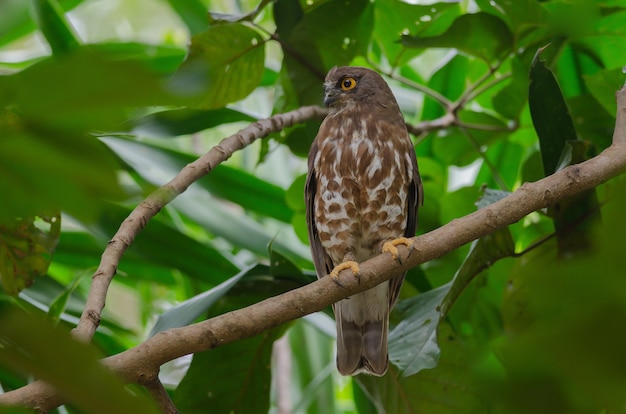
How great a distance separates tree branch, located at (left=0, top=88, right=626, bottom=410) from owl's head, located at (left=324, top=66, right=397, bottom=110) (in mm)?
1231

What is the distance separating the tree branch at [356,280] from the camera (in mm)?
1442

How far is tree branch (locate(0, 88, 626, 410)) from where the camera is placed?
4.73 feet

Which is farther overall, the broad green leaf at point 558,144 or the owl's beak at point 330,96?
the owl's beak at point 330,96

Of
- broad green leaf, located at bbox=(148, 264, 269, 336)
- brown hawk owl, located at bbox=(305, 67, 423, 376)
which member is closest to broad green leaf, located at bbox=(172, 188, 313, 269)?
brown hawk owl, located at bbox=(305, 67, 423, 376)

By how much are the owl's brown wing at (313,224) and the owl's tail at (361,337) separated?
0.59ft

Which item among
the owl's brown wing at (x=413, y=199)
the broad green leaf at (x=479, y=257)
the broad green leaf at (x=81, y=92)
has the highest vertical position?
the owl's brown wing at (x=413, y=199)

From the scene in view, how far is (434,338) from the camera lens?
242 cm

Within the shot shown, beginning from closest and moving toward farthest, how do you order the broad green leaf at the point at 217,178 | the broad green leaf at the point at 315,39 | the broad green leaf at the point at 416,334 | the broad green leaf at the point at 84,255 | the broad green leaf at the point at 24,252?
the broad green leaf at the point at 24,252
the broad green leaf at the point at 416,334
the broad green leaf at the point at 315,39
the broad green leaf at the point at 217,178
the broad green leaf at the point at 84,255

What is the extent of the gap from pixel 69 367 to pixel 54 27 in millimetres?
3209

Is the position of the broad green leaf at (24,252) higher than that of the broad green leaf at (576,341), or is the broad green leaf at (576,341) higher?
the broad green leaf at (24,252)

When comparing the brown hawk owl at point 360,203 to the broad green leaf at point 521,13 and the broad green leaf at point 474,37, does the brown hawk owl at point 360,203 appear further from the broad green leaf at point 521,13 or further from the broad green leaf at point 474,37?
the broad green leaf at point 521,13

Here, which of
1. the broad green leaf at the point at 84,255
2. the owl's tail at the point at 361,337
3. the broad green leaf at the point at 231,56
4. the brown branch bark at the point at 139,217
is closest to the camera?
the brown branch bark at the point at 139,217

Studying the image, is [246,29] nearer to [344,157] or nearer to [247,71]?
[247,71]

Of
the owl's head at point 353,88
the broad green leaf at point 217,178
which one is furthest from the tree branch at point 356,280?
the broad green leaf at point 217,178
